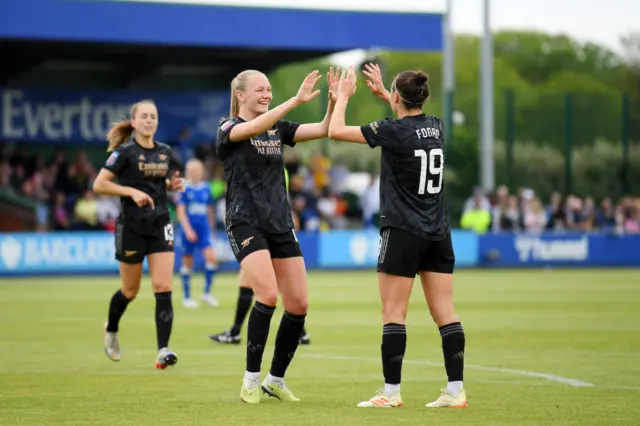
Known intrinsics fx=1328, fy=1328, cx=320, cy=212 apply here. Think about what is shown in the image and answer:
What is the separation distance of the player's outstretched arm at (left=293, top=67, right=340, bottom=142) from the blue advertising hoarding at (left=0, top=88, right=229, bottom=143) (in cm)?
2524

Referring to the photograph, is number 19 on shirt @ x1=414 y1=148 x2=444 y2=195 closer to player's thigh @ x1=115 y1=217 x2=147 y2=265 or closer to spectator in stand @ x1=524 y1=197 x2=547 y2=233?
player's thigh @ x1=115 y1=217 x2=147 y2=265

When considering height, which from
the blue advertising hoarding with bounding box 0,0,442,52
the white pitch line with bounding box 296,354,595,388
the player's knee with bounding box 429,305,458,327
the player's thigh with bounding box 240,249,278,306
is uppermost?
the blue advertising hoarding with bounding box 0,0,442,52

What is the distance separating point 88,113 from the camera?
35531 millimetres

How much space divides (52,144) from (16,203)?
457cm

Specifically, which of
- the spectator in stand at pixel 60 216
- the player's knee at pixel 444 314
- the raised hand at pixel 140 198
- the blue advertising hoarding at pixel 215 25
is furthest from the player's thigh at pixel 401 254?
the blue advertising hoarding at pixel 215 25

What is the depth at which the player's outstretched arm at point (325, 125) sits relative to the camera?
8781 mm

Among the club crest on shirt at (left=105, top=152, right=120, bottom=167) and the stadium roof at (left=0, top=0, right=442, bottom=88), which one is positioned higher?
the stadium roof at (left=0, top=0, right=442, bottom=88)

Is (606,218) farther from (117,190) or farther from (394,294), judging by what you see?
(394,294)

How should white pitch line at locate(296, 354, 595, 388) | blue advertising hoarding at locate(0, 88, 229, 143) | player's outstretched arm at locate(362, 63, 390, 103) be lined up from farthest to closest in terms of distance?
blue advertising hoarding at locate(0, 88, 229, 143) < white pitch line at locate(296, 354, 595, 388) < player's outstretched arm at locate(362, 63, 390, 103)

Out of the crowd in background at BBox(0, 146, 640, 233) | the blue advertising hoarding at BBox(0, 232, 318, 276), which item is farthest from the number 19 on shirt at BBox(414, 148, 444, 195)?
the blue advertising hoarding at BBox(0, 232, 318, 276)

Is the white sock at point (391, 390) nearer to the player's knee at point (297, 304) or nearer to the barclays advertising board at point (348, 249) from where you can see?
the player's knee at point (297, 304)

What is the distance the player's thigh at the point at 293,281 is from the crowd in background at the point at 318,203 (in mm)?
19989

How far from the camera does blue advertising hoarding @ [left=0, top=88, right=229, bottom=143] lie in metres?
34.6

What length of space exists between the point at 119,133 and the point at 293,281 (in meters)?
3.47
